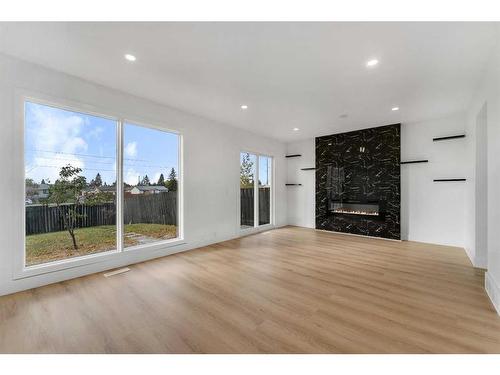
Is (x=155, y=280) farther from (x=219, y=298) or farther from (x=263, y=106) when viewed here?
(x=263, y=106)

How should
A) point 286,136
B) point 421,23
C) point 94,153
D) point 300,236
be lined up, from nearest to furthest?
1. point 421,23
2. point 94,153
3. point 300,236
4. point 286,136

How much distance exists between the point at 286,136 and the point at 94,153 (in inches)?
199

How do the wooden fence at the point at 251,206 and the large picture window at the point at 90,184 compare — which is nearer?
the large picture window at the point at 90,184

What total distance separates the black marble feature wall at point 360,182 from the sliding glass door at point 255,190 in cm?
160

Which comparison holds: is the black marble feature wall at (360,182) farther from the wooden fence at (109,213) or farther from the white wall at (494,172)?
the wooden fence at (109,213)

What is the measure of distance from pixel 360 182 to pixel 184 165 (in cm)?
478

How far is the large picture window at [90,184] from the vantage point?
9.89 ft

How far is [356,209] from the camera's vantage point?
6289 millimetres

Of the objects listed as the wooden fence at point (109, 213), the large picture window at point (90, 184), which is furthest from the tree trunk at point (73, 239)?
the wooden fence at point (109, 213)

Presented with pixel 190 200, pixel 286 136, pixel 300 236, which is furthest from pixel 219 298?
pixel 286 136

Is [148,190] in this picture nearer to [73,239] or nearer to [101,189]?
[101,189]

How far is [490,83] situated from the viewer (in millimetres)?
2672

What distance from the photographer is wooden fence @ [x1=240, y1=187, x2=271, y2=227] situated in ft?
20.3

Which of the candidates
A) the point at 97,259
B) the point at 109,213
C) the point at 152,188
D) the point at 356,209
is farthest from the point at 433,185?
the point at 97,259
